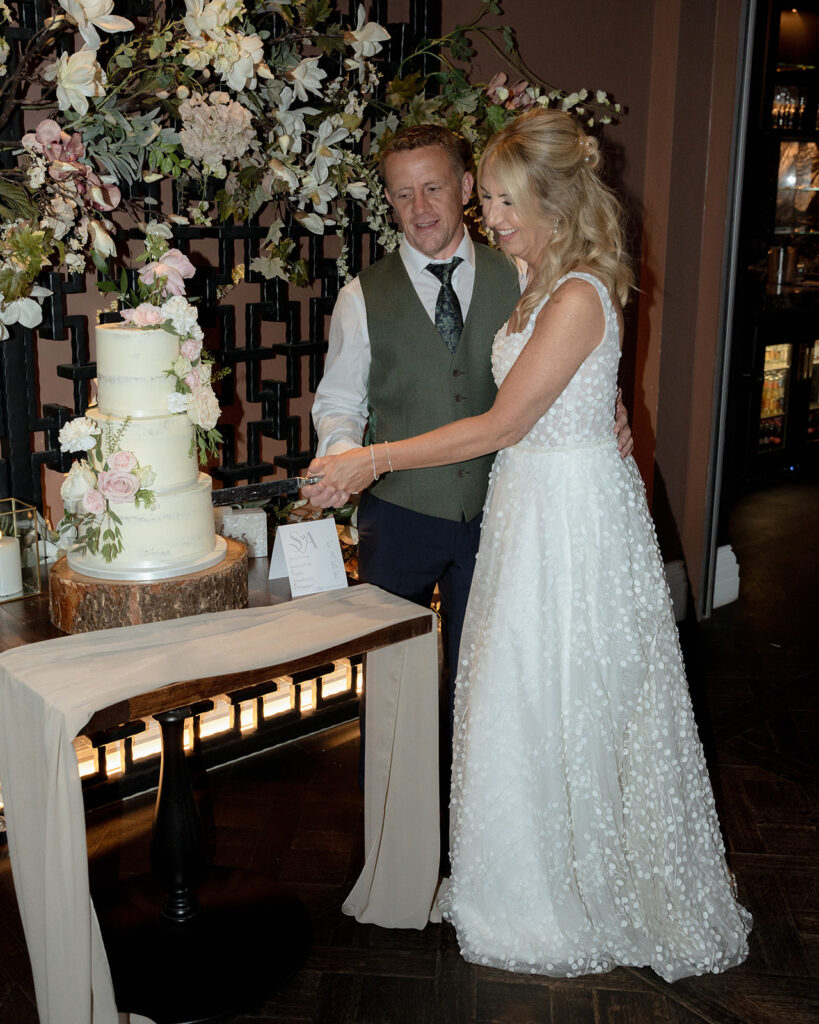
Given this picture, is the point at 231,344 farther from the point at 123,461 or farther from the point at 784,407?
the point at 784,407

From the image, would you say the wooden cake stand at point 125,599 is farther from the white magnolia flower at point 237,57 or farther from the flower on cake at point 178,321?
the white magnolia flower at point 237,57

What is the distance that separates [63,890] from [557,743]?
1.05m

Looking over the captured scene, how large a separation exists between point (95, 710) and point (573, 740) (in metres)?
1.04

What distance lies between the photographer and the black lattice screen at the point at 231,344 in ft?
8.41

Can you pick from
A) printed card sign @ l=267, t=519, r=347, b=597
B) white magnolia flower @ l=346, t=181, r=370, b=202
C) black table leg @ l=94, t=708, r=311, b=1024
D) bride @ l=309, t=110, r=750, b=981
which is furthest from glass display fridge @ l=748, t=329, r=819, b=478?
black table leg @ l=94, t=708, r=311, b=1024

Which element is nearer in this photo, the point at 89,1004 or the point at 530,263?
the point at 89,1004

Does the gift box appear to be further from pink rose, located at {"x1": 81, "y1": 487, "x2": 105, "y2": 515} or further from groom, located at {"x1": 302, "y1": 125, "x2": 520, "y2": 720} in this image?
pink rose, located at {"x1": 81, "y1": 487, "x2": 105, "y2": 515}

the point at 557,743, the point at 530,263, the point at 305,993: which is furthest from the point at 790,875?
the point at 530,263

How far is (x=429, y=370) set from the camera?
8.59ft

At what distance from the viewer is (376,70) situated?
288 cm

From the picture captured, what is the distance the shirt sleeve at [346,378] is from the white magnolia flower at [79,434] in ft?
2.33

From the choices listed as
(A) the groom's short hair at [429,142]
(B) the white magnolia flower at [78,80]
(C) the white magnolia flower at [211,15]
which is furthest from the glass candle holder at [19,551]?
(A) the groom's short hair at [429,142]

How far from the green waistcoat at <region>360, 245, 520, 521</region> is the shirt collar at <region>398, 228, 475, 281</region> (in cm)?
2

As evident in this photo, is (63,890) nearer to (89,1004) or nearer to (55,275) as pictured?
(89,1004)
